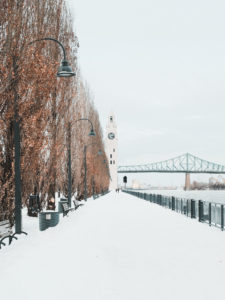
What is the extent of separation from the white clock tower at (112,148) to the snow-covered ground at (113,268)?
14104 cm

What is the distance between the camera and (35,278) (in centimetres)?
711

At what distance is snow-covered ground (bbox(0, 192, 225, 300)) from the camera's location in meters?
6.26

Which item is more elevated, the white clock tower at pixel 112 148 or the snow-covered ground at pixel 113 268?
the white clock tower at pixel 112 148

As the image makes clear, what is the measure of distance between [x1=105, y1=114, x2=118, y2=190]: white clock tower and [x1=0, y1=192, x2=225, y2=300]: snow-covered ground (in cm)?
14104

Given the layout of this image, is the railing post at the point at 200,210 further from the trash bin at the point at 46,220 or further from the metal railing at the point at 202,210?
the trash bin at the point at 46,220

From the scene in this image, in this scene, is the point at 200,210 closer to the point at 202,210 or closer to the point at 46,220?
the point at 202,210

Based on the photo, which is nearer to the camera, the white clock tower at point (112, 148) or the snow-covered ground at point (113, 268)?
the snow-covered ground at point (113, 268)

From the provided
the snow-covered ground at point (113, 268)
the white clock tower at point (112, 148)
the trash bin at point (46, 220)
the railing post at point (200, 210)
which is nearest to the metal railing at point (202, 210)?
the railing post at point (200, 210)

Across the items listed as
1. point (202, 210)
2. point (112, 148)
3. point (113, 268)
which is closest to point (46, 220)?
point (202, 210)

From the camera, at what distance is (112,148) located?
157625 mm

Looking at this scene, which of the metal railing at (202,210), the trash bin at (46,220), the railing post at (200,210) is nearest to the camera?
the trash bin at (46,220)

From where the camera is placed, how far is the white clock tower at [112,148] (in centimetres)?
15488

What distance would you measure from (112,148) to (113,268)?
491 feet

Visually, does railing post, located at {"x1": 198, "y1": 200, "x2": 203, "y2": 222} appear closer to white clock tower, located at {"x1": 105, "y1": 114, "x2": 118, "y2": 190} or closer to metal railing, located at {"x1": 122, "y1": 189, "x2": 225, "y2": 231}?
metal railing, located at {"x1": 122, "y1": 189, "x2": 225, "y2": 231}
